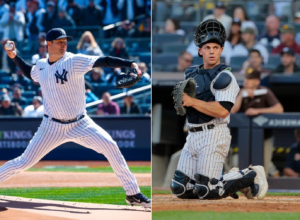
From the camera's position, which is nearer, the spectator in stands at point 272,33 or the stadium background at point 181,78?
the stadium background at point 181,78

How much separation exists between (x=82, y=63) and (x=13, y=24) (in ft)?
31.7

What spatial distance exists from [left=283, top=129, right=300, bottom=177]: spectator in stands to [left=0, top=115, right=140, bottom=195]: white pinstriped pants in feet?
9.25

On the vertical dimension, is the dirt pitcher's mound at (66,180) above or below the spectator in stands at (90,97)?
below

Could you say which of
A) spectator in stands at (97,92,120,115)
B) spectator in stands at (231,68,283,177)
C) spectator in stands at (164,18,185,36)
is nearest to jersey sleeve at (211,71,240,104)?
spectator in stands at (231,68,283,177)

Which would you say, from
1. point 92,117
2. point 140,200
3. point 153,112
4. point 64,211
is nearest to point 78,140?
point 64,211

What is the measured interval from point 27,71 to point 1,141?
6.52m

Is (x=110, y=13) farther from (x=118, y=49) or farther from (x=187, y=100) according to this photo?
(x=187, y=100)

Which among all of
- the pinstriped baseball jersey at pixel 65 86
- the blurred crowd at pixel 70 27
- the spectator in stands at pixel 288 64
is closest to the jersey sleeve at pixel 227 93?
the pinstriped baseball jersey at pixel 65 86

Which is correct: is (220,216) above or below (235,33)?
below

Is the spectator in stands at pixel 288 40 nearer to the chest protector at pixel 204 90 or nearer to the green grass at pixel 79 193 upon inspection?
the green grass at pixel 79 193

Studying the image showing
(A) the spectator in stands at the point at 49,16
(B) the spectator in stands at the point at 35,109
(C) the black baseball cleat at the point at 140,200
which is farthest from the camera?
(A) the spectator in stands at the point at 49,16

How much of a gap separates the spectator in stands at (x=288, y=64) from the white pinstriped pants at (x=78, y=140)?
5.55m

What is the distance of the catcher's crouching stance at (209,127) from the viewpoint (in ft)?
11.0

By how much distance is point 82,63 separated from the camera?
4285 mm
